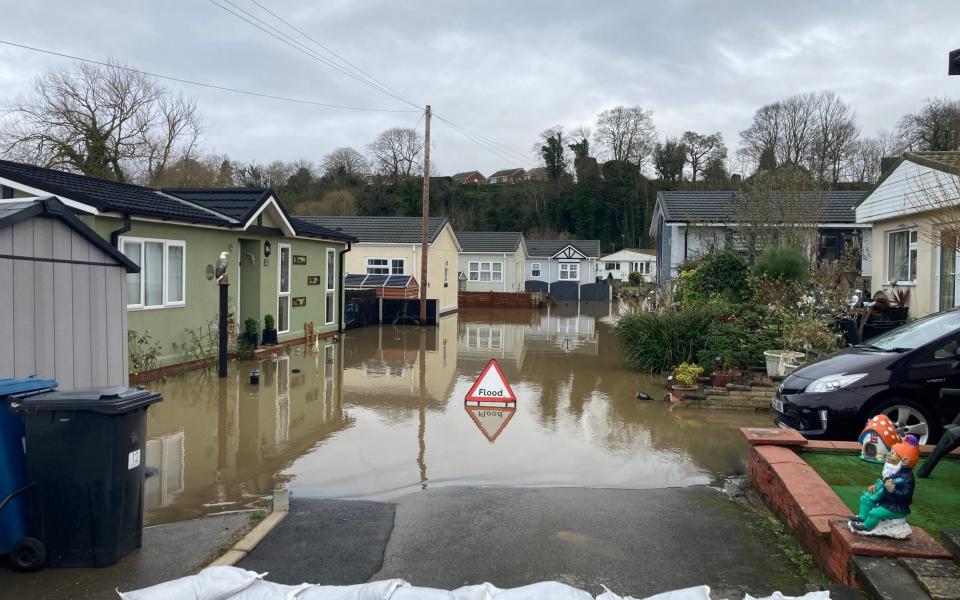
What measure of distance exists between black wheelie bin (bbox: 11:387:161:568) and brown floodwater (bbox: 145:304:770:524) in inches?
65.2

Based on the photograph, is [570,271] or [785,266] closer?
[785,266]

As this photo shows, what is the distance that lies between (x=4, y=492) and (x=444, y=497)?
11.2ft

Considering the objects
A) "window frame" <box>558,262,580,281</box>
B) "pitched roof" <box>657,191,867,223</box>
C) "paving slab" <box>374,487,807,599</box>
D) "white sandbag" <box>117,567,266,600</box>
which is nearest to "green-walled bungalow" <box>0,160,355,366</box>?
"paving slab" <box>374,487,807,599</box>

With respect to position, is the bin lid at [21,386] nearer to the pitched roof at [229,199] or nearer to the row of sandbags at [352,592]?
the row of sandbags at [352,592]

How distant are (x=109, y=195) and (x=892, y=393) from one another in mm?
12529

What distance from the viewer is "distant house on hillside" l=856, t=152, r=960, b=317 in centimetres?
1362

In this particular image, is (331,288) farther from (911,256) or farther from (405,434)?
(911,256)

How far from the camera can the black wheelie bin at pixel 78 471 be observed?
4531mm

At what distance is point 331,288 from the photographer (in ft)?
75.5

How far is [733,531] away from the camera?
5695mm

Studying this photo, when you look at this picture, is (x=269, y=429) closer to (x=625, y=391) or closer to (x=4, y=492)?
(x=4, y=492)

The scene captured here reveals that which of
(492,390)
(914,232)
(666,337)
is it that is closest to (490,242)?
(914,232)

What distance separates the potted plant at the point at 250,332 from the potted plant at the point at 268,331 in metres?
0.44

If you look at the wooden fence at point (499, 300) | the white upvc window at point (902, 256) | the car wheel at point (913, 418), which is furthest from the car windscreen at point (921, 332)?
the wooden fence at point (499, 300)
